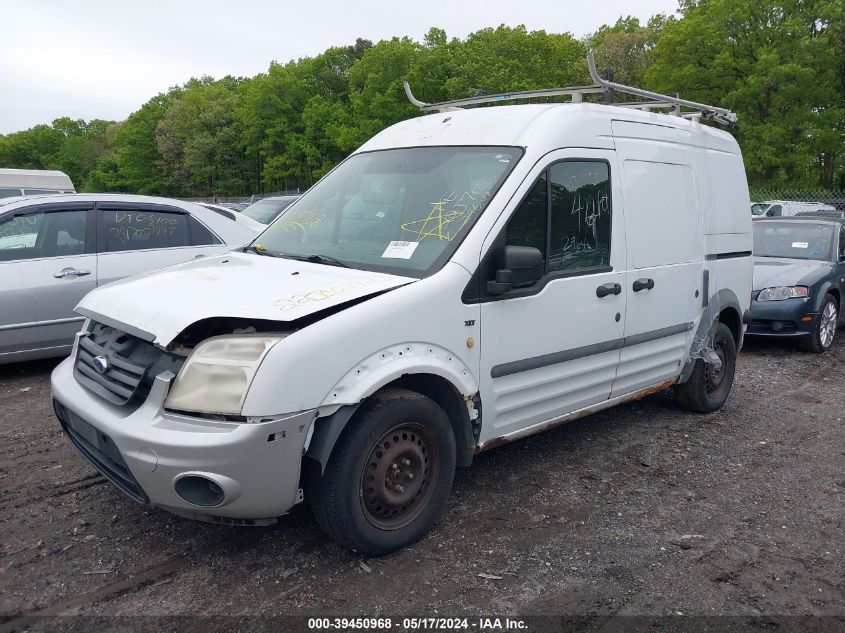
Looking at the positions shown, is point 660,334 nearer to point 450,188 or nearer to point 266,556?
point 450,188

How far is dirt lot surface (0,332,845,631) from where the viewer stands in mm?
3072

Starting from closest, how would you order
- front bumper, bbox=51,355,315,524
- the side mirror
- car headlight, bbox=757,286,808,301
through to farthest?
front bumper, bbox=51,355,315,524, the side mirror, car headlight, bbox=757,286,808,301

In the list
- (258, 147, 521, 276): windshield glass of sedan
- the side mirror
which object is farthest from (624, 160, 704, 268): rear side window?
the side mirror

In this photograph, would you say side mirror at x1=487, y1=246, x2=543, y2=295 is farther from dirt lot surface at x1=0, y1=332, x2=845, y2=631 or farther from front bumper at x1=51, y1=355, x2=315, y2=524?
dirt lot surface at x1=0, y1=332, x2=845, y2=631

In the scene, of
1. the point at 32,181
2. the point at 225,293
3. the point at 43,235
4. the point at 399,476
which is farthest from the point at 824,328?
the point at 32,181

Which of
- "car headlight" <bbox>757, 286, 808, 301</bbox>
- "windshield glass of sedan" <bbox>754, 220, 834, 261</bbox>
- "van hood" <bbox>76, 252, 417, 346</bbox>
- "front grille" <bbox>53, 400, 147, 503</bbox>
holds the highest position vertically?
"van hood" <bbox>76, 252, 417, 346</bbox>

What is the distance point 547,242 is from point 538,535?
162 centimetres

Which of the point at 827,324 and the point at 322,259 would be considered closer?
the point at 322,259

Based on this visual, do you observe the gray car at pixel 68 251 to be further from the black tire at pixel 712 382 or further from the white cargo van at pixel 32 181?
the white cargo van at pixel 32 181

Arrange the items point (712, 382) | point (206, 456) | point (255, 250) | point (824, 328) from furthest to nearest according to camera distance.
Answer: point (824, 328), point (712, 382), point (255, 250), point (206, 456)

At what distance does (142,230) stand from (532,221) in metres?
4.61

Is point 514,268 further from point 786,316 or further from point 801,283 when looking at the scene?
point 801,283

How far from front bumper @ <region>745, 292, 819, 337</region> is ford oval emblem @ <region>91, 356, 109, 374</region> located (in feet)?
23.9

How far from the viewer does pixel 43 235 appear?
6461 mm
